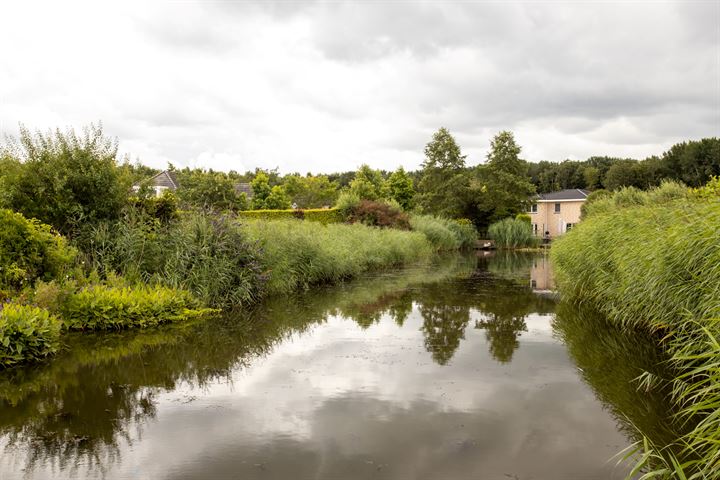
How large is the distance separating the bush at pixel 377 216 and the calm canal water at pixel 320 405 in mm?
16838

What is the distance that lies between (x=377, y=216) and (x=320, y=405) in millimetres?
21355

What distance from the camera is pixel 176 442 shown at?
4.52 meters

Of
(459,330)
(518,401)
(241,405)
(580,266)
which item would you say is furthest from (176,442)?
(580,266)

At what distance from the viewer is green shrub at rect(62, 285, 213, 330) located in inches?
319

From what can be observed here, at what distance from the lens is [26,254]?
8.19 meters

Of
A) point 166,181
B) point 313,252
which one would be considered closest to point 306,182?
point 166,181

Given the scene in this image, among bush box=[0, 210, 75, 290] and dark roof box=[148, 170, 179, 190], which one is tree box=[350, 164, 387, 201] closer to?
dark roof box=[148, 170, 179, 190]

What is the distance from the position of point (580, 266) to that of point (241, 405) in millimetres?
8016

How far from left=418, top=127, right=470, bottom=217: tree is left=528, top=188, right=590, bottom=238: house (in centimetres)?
1434

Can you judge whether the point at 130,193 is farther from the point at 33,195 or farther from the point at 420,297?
the point at 420,297

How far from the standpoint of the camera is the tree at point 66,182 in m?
10.1

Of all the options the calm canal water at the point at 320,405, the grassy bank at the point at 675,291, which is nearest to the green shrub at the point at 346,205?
the grassy bank at the point at 675,291

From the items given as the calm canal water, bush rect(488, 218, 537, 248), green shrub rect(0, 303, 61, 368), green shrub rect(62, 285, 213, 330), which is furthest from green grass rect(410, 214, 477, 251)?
green shrub rect(0, 303, 61, 368)

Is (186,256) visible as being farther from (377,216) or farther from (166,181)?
(166,181)
